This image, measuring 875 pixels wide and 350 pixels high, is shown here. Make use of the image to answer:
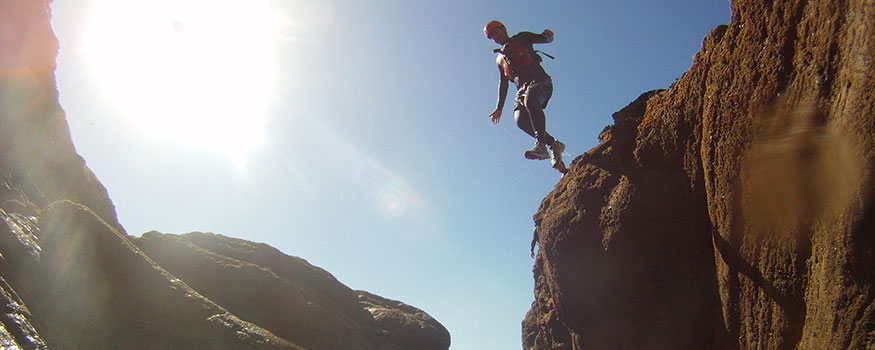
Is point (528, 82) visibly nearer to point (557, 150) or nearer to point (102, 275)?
point (557, 150)

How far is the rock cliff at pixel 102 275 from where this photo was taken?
570 centimetres

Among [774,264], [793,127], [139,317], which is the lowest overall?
[139,317]

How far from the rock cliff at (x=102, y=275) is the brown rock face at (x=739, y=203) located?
5525 millimetres

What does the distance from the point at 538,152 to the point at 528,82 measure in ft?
4.85

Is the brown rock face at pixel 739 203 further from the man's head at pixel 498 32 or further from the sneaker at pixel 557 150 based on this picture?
the man's head at pixel 498 32

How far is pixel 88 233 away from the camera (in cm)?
691

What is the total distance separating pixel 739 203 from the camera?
372 centimetres

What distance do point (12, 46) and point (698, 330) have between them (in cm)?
1472

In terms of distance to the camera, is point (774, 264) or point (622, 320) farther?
point (622, 320)

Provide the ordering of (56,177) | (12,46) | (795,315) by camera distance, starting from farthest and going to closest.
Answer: (56,177) → (12,46) → (795,315)

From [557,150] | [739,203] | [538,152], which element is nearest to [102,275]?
[538,152]

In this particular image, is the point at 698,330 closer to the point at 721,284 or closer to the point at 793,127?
the point at 721,284

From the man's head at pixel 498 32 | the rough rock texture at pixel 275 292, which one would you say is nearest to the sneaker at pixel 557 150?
the man's head at pixel 498 32

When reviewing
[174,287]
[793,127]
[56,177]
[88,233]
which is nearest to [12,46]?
[56,177]
